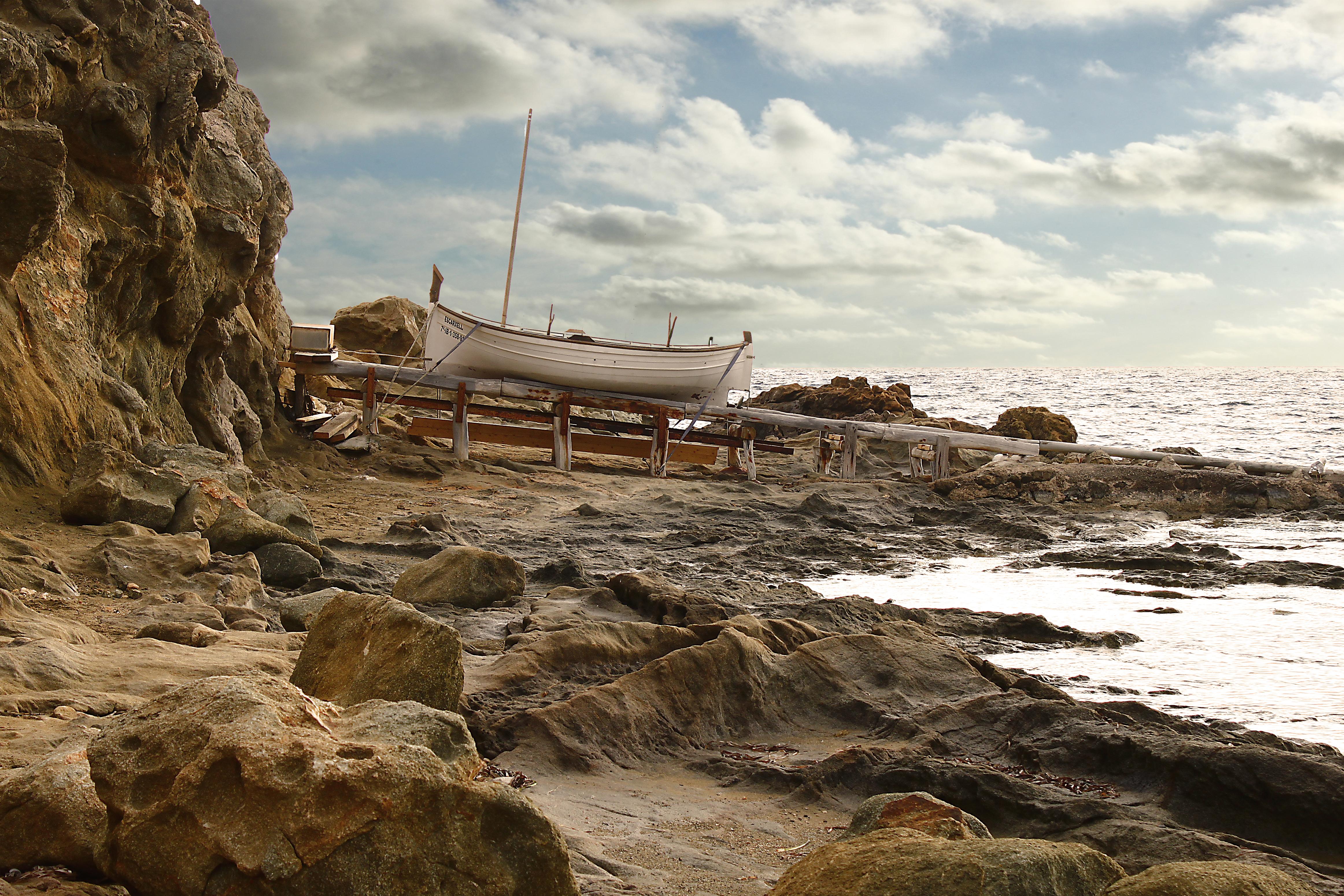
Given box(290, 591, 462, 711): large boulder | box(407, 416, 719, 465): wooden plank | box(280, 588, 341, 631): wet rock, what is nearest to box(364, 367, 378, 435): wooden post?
box(407, 416, 719, 465): wooden plank

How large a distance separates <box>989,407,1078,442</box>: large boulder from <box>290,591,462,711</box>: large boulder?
24.7 m

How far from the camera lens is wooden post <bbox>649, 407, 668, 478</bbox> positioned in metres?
20.7

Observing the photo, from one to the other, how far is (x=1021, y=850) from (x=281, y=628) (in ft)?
16.1

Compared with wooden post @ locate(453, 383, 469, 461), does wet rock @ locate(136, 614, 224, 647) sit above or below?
below

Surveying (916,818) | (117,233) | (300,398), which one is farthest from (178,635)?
(300,398)

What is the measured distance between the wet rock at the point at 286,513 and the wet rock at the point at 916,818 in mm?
6545

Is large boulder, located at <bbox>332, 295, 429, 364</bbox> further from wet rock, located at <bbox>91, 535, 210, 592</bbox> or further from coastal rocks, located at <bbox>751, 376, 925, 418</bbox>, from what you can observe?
wet rock, located at <bbox>91, 535, 210, 592</bbox>

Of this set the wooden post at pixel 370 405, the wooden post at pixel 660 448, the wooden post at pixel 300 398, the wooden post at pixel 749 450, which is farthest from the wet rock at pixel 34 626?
the wooden post at pixel 660 448

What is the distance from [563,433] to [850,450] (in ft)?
21.3

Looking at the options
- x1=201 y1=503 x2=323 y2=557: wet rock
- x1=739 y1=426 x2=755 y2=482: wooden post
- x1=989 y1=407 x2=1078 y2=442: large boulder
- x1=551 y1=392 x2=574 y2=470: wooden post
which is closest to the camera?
x1=201 y1=503 x2=323 y2=557: wet rock

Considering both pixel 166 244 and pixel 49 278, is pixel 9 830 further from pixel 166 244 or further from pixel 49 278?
pixel 166 244

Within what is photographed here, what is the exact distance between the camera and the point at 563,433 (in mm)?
20312

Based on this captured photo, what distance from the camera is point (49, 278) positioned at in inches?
355

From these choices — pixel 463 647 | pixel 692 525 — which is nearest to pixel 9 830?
pixel 463 647
